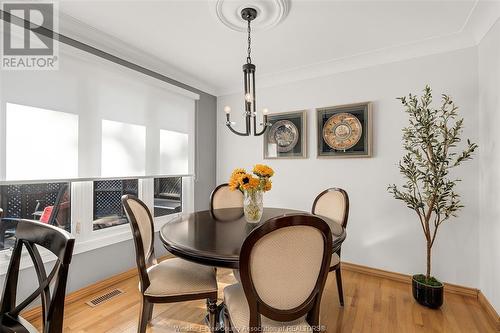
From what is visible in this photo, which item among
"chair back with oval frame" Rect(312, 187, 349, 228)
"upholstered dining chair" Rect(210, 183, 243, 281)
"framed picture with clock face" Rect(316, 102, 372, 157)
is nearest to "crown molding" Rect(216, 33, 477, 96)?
"framed picture with clock face" Rect(316, 102, 372, 157)

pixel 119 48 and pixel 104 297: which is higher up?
pixel 119 48

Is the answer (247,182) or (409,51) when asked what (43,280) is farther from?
(409,51)

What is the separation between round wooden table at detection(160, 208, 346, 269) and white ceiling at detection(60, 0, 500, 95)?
168cm

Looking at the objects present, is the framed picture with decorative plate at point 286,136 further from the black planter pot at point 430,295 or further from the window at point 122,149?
the black planter pot at point 430,295

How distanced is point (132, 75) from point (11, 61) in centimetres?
97

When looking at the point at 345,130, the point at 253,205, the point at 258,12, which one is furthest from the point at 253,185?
the point at 345,130

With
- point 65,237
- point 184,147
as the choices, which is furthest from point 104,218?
point 65,237

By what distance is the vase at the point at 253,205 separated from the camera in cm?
187

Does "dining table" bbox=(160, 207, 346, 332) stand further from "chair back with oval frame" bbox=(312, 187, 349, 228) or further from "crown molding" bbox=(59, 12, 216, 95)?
"crown molding" bbox=(59, 12, 216, 95)

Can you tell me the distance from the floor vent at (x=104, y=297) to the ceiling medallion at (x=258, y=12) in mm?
2652

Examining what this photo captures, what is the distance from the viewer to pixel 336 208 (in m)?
2.25

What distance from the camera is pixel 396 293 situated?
7.89 feet

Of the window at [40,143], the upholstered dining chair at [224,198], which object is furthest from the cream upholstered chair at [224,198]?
the window at [40,143]

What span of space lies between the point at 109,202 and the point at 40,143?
875 millimetres
